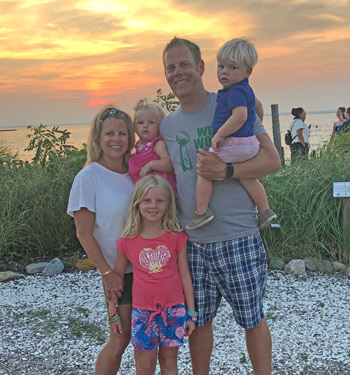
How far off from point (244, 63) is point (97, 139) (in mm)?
915

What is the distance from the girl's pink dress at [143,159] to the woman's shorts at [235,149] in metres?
0.33

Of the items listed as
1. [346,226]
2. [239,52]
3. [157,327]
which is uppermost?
[239,52]

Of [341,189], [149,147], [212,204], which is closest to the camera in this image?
[212,204]

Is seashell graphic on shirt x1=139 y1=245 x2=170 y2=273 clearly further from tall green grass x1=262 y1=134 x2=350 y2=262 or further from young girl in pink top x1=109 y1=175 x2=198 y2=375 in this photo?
tall green grass x1=262 y1=134 x2=350 y2=262

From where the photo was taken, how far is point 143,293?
2490mm

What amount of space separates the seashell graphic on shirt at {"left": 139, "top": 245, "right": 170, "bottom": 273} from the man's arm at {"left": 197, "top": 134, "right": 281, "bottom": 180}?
0.48 meters

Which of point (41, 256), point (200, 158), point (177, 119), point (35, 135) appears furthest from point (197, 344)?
point (35, 135)

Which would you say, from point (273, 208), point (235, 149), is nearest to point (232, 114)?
point (235, 149)

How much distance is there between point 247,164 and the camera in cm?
252

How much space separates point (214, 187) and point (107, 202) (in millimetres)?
596

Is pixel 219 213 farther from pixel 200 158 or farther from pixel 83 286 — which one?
pixel 83 286

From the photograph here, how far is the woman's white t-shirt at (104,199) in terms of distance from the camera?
2.48m

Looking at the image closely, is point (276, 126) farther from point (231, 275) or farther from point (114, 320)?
point (114, 320)

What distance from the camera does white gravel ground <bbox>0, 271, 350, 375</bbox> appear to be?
3.53 metres
